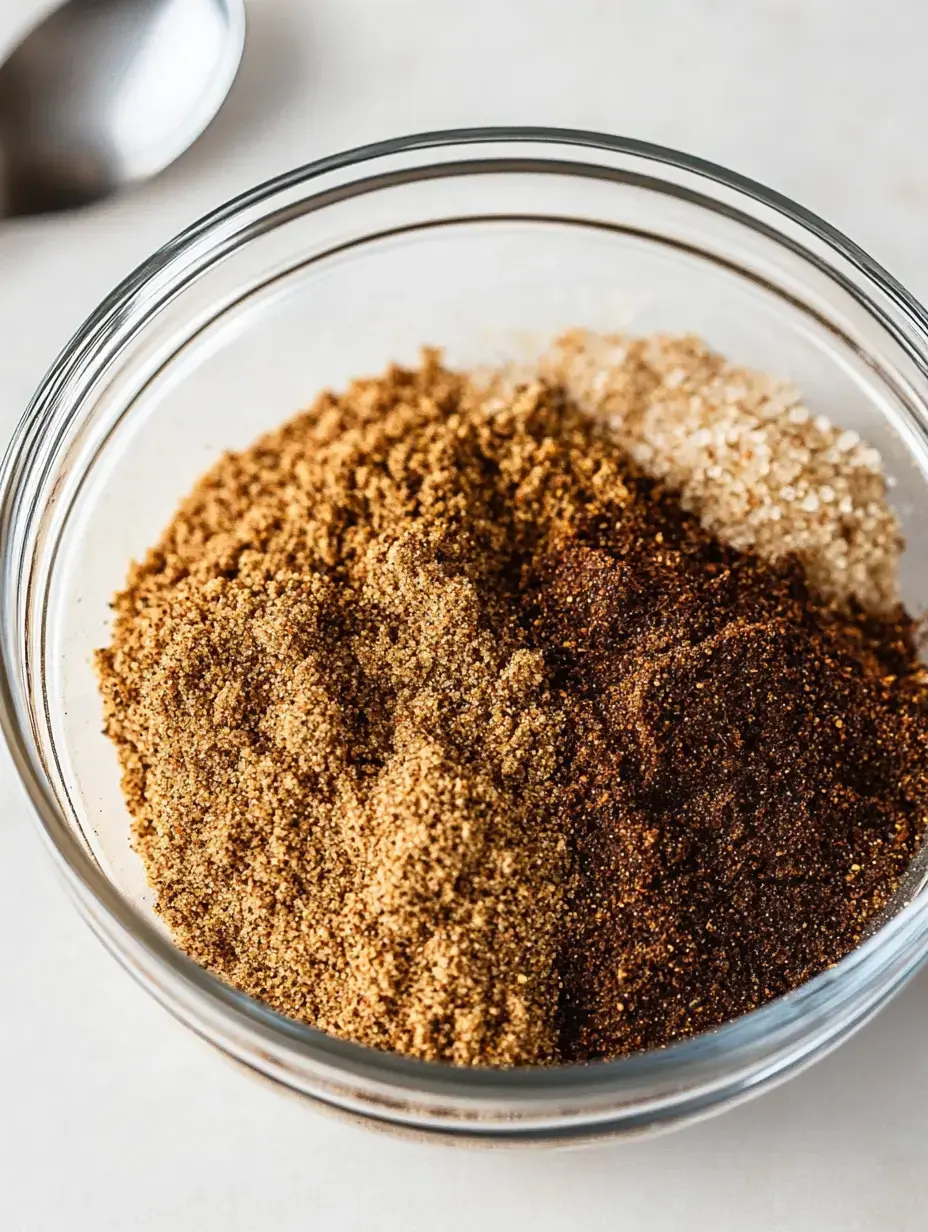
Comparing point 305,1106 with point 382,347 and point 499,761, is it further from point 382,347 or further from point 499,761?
point 382,347

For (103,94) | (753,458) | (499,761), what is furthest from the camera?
(103,94)

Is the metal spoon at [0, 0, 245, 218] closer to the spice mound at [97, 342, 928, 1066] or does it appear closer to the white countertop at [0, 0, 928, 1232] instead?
the white countertop at [0, 0, 928, 1232]

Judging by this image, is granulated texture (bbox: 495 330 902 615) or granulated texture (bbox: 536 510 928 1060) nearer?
granulated texture (bbox: 536 510 928 1060)

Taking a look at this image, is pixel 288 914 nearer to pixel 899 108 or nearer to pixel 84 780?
pixel 84 780

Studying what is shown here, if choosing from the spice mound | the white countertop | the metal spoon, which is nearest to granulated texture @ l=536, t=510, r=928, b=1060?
the spice mound

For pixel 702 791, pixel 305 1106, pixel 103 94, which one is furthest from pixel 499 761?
pixel 103 94
